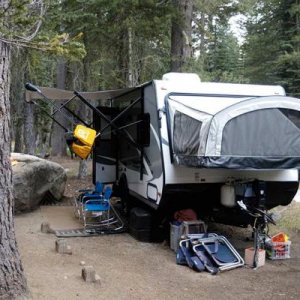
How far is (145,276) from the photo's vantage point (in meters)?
5.86

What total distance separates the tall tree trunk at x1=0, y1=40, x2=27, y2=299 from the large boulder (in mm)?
5024

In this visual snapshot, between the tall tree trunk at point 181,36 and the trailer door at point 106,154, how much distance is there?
90.5 inches

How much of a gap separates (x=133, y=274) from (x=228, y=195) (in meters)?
1.93

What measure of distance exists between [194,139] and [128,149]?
2.72 m

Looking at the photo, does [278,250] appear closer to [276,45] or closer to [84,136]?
[84,136]

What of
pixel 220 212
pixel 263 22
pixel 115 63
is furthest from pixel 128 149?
pixel 263 22

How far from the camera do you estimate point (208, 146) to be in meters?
6.12

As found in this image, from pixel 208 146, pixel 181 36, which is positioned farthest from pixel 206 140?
pixel 181 36

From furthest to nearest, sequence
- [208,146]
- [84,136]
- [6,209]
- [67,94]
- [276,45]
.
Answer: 1. [276,45]
2. [67,94]
3. [84,136]
4. [208,146]
5. [6,209]

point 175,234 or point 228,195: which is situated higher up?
point 228,195

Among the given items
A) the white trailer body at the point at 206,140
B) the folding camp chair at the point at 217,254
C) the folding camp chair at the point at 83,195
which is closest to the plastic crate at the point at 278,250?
the folding camp chair at the point at 217,254

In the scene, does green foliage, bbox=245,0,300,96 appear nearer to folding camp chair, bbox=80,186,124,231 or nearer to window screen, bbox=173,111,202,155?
folding camp chair, bbox=80,186,124,231

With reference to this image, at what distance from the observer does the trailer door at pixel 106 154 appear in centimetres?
982

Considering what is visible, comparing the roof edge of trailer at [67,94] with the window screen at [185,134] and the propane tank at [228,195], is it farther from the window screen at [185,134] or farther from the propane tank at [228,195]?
the propane tank at [228,195]
